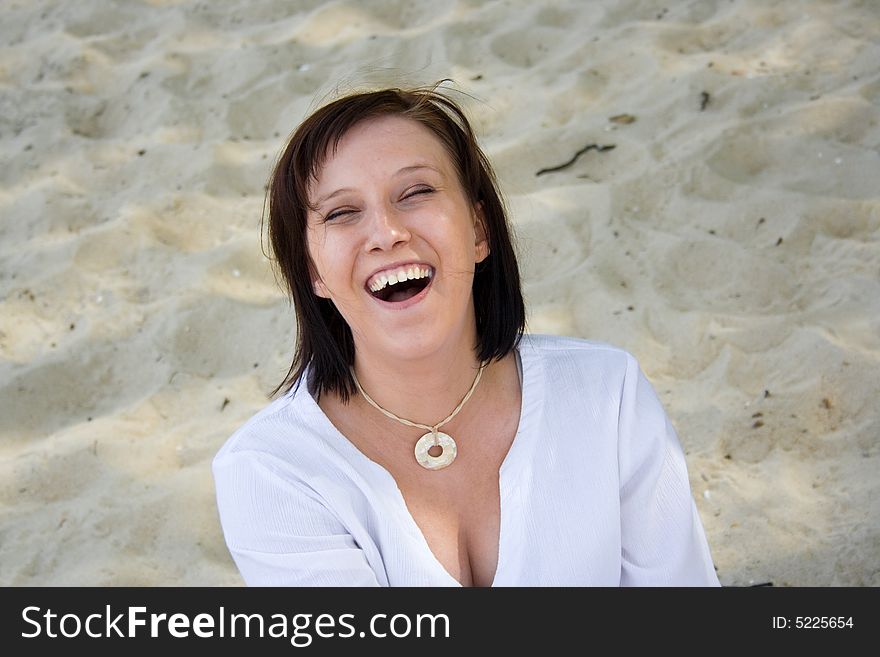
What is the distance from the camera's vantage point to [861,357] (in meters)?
2.54

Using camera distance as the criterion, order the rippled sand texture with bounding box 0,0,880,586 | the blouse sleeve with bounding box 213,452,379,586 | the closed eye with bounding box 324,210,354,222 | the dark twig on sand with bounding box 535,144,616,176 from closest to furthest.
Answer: the blouse sleeve with bounding box 213,452,379,586 < the closed eye with bounding box 324,210,354,222 < the rippled sand texture with bounding box 0,0,880,586 < the dark twig on sand with bounding box 535,144,616,176

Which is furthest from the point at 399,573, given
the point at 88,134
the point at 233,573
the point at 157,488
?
the point at 88,134

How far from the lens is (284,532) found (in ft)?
5.47

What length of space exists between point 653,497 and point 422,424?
423mm

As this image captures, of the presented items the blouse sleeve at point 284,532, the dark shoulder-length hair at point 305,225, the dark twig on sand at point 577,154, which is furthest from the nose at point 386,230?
the dark twig on sand at point 577,154

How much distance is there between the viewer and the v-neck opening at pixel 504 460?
1722 mm

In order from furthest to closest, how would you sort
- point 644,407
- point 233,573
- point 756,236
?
point 756,236 < point 233,573 < point 644,407

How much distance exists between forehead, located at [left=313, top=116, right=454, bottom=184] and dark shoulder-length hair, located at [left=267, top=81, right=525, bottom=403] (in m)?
0.01

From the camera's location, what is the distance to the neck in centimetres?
181

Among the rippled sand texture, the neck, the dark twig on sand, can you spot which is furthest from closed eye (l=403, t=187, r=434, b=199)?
the dark twig on sand

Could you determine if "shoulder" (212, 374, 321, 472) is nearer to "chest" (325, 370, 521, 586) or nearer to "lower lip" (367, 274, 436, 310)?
"chest" (325, 370, 521, 586)

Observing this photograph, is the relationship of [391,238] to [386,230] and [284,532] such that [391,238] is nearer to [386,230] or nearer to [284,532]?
[386,230]
